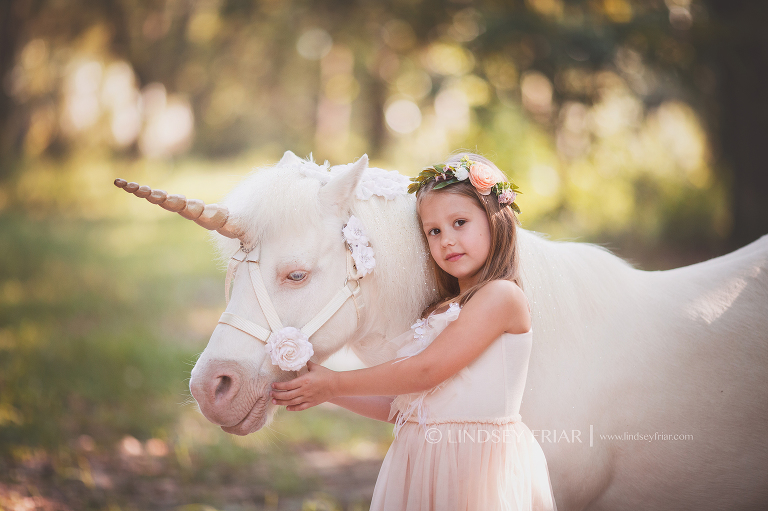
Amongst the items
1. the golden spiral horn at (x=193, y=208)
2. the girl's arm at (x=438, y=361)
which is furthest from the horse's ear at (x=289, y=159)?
the girl's arm at (x=438, y=361)

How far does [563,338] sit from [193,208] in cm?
150

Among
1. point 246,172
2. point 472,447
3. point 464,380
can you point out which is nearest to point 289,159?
point 464,380

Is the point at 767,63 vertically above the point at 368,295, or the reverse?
the point at 767,63

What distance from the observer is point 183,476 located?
3.87m

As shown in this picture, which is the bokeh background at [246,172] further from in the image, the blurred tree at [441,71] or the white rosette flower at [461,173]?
the white rosette flower at [461,173]

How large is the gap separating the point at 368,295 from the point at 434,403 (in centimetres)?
47

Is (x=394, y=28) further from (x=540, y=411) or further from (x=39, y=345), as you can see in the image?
(x=540, y=411)

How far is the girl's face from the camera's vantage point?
1946mm

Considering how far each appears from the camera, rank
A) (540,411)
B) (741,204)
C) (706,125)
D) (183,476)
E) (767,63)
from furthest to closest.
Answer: (706,125), (741,204), (767,63), (183,476), (540,411)

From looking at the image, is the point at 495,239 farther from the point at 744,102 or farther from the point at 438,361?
the point at 744,102

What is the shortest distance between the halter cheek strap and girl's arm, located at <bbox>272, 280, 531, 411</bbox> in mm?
173

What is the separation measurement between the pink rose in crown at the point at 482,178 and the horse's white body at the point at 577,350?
1.02ft

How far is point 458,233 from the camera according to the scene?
1953 mm

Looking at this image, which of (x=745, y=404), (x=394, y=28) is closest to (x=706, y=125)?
(x=394, y=28)
